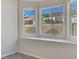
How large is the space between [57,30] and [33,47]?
98 cm

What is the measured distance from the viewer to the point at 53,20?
3.18 meters

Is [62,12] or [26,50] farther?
[26,50]

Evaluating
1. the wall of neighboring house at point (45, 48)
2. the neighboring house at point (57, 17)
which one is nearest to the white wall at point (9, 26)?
the wall of neighboring house at point (45, 48)

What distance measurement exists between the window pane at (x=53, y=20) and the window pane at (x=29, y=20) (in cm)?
41

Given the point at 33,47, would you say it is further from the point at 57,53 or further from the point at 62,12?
the point at 62,12

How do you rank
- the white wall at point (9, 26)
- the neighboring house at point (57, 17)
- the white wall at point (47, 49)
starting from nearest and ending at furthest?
1. the white wall at point (47, 49)
2. the neighboring house at point (57, 17)
3. the white wall at point (9, 26)

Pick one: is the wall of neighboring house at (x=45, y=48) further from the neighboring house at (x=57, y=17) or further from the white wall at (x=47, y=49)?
the neighboring house at (x=57, y=17)

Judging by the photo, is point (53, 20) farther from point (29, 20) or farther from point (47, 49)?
point (29, 20)

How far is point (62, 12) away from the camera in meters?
2.99

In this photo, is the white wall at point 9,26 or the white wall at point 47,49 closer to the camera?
the white wall at point 47,49

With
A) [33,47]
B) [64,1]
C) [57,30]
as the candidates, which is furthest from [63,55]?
[64,1]

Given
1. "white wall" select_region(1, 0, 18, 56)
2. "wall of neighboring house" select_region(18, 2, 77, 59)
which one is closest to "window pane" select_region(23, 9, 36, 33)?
"wall of neighboring house" select_region(18, 2, 77, 59)

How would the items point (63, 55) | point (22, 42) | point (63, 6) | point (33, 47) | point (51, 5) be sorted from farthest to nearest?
1. point (22, 42)
2. point (33, 47)
3. point (51, 5)
4. point (63, 6)
5. point (63, 55)

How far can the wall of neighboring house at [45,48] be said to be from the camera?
265cm
